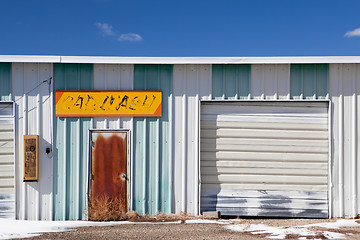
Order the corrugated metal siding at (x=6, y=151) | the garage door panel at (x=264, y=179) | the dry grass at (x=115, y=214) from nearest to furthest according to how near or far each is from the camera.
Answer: the dry grass at (x=115, y=214), the corrugated metal siding at (x=6, y=151), the garage door panel at (x=264, y=179)

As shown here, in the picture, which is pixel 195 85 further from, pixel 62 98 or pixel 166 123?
pixel 62 98

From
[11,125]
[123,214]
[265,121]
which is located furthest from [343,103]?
[11,125]

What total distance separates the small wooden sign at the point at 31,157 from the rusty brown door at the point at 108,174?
131cm

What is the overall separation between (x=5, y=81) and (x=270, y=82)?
21.1 ft

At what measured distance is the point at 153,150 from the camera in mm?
9094

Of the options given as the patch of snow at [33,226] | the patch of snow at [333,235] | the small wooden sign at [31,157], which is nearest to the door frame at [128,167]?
the patch of snow at [33,226]

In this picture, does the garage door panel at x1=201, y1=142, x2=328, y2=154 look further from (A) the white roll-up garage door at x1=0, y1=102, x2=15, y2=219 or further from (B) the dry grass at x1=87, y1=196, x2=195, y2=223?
(A) the white roll-up garage door at x1=0, y1=102, x2=15, y2=219

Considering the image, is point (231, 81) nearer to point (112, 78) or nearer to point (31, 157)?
point (112, 78)

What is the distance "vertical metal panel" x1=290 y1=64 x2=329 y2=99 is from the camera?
916 centimetres

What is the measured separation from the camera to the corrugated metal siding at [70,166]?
9.06m

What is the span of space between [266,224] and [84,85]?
→ 5372 mm

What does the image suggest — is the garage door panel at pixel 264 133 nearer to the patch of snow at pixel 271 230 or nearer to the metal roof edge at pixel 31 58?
the patch of snow at pixel 271 230

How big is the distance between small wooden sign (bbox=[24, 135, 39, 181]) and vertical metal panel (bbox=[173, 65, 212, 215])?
328 centimetres

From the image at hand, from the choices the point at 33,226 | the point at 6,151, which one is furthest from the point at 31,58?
the point at 33,226
